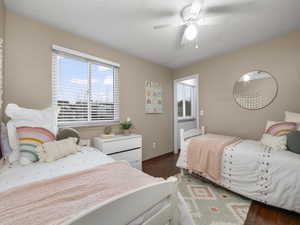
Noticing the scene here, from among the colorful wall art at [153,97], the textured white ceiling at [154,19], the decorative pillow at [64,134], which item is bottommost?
the decorative pillow at [64,134]

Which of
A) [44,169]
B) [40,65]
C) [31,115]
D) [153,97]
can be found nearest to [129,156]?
[44,169]

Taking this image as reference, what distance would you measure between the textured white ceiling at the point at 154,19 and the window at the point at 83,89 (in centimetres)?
40

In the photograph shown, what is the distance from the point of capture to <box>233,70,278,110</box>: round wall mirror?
7.51ft

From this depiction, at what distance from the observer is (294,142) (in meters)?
1.54

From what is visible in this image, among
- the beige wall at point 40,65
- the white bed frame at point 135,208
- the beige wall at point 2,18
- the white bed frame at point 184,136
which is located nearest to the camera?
the white bed frame at point 135,208

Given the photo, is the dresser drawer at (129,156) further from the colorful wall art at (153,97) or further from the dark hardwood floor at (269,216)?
the dark hardwood floor at (269,216)

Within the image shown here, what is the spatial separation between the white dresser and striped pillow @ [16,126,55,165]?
0.75m

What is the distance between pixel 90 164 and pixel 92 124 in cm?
118

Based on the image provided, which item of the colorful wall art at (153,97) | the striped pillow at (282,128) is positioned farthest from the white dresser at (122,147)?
the striped pillow at (282,128)

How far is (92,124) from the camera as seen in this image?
7.31 ft

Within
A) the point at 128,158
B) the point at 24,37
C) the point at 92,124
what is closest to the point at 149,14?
the point at 24,37

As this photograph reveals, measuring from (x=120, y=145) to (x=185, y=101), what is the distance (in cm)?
273

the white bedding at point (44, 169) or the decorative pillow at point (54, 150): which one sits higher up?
the decorative pillow at point (54, 150)

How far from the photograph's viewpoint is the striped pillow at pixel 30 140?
3.95 ft
